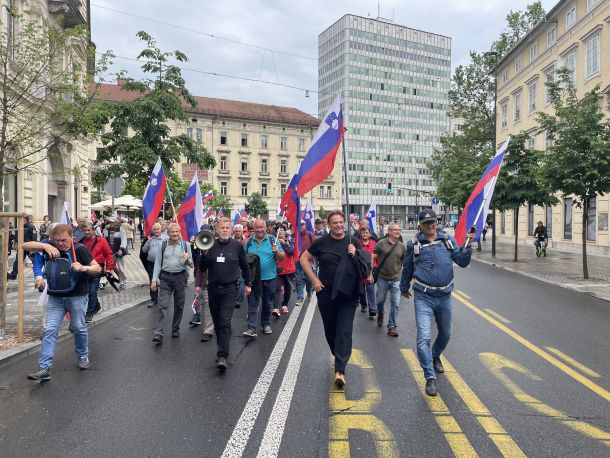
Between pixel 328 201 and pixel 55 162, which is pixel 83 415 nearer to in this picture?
pixel 55 162

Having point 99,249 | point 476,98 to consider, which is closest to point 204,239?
point 99,249

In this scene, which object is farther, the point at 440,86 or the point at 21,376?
the point at 440,86

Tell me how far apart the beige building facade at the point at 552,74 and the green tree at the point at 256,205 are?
35809 mm

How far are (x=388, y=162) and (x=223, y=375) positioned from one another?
10588 centimetres

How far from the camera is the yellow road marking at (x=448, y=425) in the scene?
383 cm

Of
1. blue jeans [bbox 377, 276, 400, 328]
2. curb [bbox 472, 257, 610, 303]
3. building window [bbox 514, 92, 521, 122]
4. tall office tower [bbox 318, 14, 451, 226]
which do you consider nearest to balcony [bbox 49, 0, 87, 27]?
blue jeans [bbox 377, 276, 400, 328]

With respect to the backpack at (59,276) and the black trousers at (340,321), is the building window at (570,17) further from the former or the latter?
the backpack at (59,276)

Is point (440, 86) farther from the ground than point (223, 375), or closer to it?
farther from the ground

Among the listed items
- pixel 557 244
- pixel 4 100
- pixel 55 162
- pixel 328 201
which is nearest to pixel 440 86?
pixel 328 201

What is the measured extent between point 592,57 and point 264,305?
2693 cm

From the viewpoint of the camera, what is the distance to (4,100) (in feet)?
25.2

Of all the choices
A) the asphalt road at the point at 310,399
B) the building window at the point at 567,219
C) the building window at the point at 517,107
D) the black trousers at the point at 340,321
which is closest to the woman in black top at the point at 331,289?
the black trousers at the point at 340,321

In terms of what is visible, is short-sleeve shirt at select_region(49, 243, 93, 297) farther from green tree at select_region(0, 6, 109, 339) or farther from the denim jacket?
the denim jacket

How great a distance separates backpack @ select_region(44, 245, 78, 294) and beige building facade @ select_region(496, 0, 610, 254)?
67.5 ft
